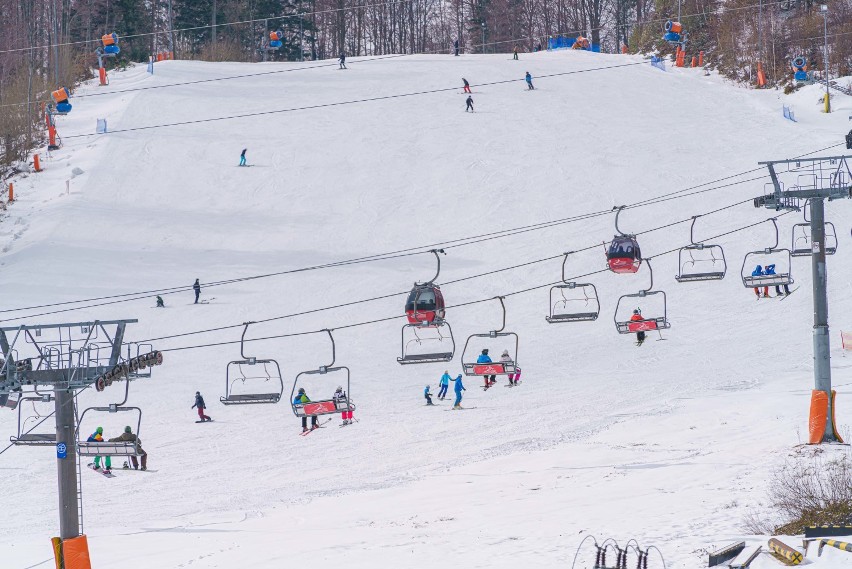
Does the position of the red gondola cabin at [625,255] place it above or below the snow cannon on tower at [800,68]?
below

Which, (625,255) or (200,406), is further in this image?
(200,406)

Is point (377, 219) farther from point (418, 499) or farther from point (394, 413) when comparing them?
point (418, 499)

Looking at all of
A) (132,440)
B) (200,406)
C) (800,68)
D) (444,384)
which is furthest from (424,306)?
(800,68)

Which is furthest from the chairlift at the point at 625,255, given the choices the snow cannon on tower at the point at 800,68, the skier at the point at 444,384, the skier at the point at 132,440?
the snow cannon on tower at the point at 800,68

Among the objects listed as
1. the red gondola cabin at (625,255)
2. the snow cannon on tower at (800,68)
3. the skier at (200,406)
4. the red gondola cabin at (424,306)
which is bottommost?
the skier at (200,406)

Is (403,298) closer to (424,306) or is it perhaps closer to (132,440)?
(424,306)

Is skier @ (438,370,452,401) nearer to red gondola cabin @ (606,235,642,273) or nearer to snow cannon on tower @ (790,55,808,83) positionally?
red gondola cabin @ (606,235,642,273)

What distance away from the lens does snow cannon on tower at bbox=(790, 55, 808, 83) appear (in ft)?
180

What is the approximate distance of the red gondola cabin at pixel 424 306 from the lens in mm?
21078

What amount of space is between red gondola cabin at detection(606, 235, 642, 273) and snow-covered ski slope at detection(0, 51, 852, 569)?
3.72 meters

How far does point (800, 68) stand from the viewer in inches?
2210

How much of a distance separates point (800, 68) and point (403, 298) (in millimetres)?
30128

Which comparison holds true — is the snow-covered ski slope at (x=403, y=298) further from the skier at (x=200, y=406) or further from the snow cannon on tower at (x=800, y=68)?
the snow cannon on tower at (x=800, y=68)

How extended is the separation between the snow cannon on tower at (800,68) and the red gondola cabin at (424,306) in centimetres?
3950
